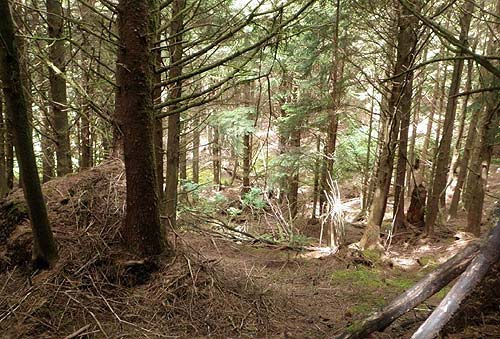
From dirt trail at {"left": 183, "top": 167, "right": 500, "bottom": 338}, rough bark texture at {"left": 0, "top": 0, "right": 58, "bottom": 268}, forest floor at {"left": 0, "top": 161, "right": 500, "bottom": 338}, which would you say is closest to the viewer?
rough bark texture at {"left": 0, "top": 0, "right": 58, "bottom": 268}

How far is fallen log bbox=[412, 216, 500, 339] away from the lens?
6.59 ft

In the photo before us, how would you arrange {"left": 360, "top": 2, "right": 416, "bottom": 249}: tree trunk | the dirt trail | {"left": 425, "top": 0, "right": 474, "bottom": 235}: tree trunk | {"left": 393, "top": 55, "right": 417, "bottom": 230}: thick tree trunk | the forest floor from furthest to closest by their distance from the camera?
{"left": 425, "top": 0, "right": 474, "bottom": 235}: tree trunk, {"left": 393, "top": 55, "right": 417, "bottom": 230}: thick tree trunk, {"left": 360, "top": 2, "right": 416, "bottom": 249}: tree trunk, the dirt trail, the forest floor

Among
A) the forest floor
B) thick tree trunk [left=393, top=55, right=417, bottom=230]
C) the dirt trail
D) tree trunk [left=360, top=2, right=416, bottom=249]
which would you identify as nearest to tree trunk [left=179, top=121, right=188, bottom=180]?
the dirt trail

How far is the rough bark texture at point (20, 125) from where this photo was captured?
2.99m

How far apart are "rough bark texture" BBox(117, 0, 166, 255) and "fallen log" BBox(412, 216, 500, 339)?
8.89 ft

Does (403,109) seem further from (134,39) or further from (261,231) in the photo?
(134,39)

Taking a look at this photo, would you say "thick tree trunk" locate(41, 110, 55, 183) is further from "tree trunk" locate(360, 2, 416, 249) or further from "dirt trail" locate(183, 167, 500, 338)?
"tree trunk" locate(360, 2, 416, 249)

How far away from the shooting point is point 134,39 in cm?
354

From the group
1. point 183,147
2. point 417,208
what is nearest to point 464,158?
point 417,208

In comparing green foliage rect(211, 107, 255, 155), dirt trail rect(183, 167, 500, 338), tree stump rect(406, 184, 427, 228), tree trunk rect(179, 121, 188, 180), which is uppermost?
green foliage rect(211, 107, 255, 155)

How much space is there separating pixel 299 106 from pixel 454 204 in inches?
335

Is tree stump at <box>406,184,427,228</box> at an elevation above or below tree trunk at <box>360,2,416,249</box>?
below

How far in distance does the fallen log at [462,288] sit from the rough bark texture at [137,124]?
271cm

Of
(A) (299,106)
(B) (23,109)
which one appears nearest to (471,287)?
(B) (23,109)
